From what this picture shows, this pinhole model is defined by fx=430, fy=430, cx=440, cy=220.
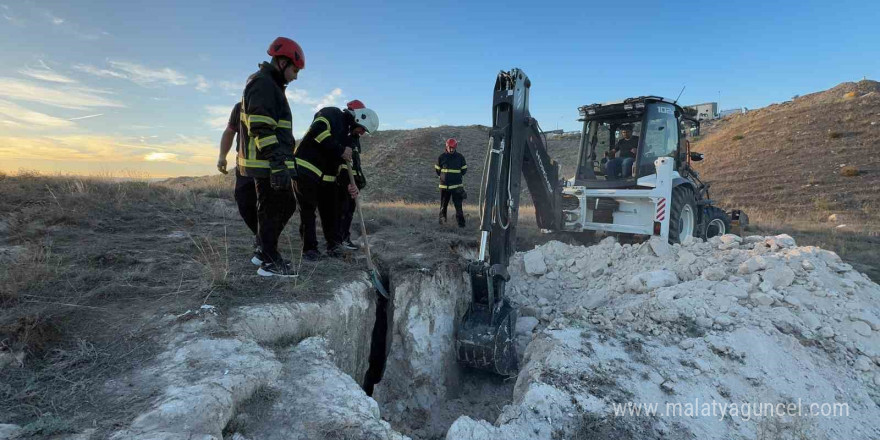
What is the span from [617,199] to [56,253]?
286 inches

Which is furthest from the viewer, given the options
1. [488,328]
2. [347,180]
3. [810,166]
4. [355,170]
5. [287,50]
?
[810,166]

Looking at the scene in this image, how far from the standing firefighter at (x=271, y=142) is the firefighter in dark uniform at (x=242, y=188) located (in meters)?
0.23

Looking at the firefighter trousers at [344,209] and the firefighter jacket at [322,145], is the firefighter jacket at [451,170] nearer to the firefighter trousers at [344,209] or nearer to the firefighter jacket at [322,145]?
the firefighter trousers at [344,209]

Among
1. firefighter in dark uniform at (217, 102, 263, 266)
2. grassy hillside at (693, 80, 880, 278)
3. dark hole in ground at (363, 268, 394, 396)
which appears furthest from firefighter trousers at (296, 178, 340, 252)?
grassy hillside at (693, 80, 880, 278)

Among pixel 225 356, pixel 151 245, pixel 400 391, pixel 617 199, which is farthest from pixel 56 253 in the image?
pixel 617 199

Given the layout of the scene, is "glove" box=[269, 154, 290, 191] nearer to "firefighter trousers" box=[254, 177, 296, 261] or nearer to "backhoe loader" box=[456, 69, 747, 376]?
"firefighter trousers" box=[254, 177, 296, 261]

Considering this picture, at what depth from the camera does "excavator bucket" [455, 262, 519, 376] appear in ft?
14.4

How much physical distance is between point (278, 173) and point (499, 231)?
7.80 feet

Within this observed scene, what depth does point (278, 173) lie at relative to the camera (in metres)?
3.67

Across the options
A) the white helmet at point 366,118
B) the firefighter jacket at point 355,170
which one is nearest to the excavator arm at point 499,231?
the white helmet at point 366,118

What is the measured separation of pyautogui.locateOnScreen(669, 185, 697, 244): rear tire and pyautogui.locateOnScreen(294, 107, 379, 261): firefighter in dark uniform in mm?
4726

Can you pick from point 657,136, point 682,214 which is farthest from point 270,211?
point 682,214

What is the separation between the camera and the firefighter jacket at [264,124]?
360 centimetres

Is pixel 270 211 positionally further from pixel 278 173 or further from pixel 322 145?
pixel 322 145
